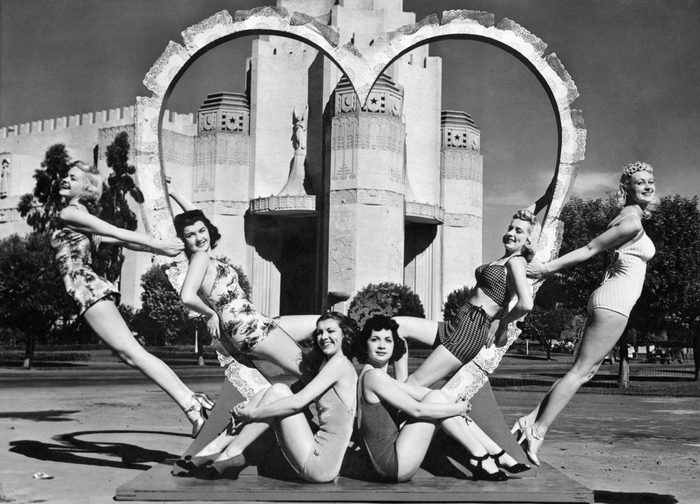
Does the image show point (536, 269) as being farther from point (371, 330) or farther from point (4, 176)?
point (4, 176)

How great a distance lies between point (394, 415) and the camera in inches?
243

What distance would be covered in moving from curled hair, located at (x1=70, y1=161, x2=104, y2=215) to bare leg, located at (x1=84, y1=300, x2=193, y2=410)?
98cm

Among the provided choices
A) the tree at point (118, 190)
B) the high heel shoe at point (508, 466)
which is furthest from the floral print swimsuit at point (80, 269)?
the tree at point (118, 190)

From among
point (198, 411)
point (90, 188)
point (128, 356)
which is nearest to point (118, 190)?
point (90, 188)

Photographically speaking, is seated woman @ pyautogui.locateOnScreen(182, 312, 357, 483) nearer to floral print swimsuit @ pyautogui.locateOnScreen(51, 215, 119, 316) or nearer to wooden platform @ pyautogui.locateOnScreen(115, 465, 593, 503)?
wooden platform @ pyautogui.locateOnScreen(115, 465, 593, 503)

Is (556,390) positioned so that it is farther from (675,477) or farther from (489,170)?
(489,170)

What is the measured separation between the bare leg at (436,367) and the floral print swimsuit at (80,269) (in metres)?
2.68

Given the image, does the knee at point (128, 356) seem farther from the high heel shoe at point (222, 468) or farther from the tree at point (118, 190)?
the tree at point (118, 190)

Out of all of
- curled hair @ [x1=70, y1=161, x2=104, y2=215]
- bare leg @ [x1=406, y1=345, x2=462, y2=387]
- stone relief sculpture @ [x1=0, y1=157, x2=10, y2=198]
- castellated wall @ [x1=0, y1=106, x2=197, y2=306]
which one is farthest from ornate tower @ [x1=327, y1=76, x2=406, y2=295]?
bare leg @ [x1=406, y1=345, x2=462, y2=387]

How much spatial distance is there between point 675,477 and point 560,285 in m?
19.4

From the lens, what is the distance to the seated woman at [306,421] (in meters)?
6.01

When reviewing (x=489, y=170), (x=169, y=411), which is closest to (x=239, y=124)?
(x=489, y=170)

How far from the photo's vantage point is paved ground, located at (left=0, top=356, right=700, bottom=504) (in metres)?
7.65

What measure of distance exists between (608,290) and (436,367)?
4.96ft
